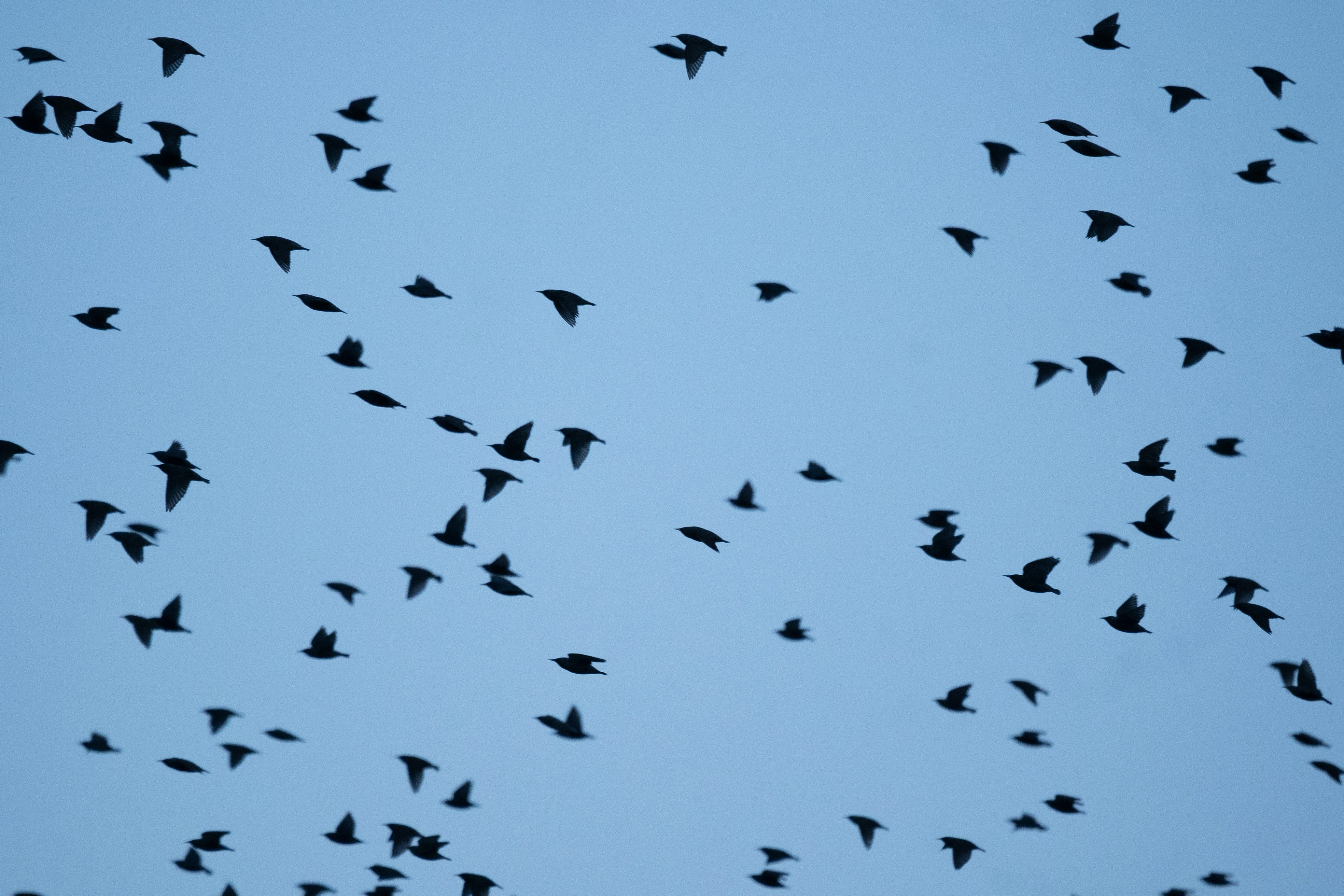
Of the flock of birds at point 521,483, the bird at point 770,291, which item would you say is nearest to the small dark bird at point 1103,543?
the flock of birds at point 521,483

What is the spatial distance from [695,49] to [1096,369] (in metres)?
9.78

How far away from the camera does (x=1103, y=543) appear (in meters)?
26.0

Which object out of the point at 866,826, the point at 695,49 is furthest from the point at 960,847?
the point at 695,49

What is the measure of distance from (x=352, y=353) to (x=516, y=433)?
10.9 feet

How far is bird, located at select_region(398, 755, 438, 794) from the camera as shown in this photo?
1105 inches

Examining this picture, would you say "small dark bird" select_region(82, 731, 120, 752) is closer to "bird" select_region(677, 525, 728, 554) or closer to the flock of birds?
the flock of birds

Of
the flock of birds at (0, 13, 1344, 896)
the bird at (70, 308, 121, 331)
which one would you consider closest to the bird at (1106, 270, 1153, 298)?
the flock of birds at (0, 13, 1344, 896)

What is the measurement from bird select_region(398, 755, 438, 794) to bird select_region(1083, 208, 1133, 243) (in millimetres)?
16675

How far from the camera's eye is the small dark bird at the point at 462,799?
28.5m

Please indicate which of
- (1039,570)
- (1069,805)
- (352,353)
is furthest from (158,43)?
(1069,805)

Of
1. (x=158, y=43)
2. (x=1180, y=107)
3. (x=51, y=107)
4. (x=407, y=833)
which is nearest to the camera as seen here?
(x=51, y=107)

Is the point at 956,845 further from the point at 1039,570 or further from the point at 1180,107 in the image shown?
the point at 1180,107

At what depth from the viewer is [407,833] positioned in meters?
26.8

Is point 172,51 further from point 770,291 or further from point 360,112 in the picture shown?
point 770,291
